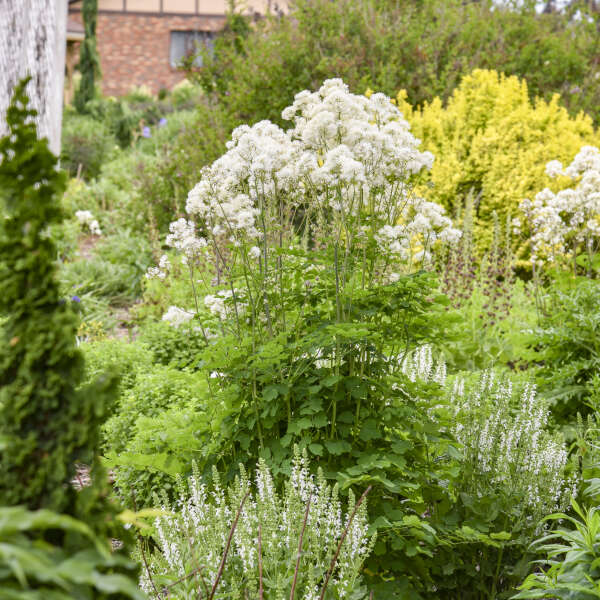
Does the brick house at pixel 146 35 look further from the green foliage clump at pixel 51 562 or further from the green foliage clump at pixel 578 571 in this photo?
the green foliage clump at pixel 51 562

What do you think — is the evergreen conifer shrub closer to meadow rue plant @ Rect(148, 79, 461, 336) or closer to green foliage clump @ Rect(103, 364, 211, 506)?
green foliage clump @ Rect(103, 364, 211, 506)

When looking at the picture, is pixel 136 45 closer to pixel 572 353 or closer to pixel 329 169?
pixel 572 353

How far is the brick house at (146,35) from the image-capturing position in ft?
78.2

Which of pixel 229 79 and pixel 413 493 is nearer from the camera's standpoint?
pixel 413 493

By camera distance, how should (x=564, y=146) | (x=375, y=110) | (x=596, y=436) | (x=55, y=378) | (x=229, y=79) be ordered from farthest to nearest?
(x=229, y=79), (x=564, y=146), (x=596, y=436), (x=375, y=110), (x=55, y=378)

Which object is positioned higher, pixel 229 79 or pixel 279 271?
pixel 229 79

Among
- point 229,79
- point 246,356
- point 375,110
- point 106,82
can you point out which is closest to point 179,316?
point 246,356

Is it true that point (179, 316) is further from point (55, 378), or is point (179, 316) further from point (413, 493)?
point (55, 378)

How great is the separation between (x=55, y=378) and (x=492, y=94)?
7.02m

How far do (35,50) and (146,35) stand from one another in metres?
20.8

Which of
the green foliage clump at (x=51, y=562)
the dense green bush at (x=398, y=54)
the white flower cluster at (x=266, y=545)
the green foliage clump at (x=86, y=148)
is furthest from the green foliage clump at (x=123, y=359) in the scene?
the green foliage clump at (x=86, y=148)

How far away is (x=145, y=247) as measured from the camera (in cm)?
811

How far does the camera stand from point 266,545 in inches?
80.7

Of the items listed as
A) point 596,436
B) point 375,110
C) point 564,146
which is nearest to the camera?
point 375,110
